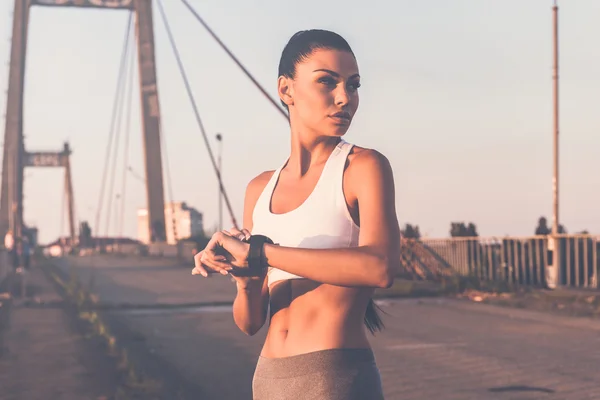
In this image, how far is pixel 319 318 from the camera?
2.28 meters

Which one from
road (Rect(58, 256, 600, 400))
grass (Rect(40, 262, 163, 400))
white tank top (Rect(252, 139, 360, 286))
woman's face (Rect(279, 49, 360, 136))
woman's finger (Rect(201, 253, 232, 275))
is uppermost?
woman's face (Rect(279, 49, 360, 136))

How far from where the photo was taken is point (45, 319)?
46.4ft

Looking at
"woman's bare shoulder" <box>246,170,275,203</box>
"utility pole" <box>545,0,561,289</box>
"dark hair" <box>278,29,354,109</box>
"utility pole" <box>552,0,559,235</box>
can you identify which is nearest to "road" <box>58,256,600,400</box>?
"utility pole" <box>545,0,561,289</box>

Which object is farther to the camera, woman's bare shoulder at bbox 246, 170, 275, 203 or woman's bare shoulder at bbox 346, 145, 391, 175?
woman's bare shoulder at bbox 246, 170, 275, 203

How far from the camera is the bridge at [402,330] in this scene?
28.3ft

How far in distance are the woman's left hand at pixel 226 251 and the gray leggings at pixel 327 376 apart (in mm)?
280

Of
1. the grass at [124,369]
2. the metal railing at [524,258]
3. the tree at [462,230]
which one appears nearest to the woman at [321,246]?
the grass at [124,369]

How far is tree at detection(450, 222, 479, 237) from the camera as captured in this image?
970 inches

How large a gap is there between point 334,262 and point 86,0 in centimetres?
6622

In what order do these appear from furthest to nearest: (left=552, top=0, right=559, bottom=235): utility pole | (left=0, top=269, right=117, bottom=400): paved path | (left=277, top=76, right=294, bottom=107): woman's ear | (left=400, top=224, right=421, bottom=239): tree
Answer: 1. (left=400, top=224, right=421, bottom=239): tree
2. (left=552, top=0, right=559, bottom=235): utility pole
3. (left=0, top=269, right=117, bottom=400): paved path
4. (left=277, top=76, right=294, bottom=107): woman's ear

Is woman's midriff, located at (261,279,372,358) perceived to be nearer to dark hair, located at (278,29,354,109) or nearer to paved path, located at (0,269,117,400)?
dark hair, located at (278,29,354,109)

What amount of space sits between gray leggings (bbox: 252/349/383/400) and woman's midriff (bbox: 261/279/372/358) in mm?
21

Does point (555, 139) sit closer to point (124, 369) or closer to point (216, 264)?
point (124, 369)

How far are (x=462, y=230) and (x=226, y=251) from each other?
76.3ft
